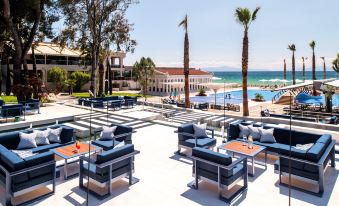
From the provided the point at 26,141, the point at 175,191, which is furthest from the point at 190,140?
the point at 26,141

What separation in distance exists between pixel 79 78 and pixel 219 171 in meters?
38.1

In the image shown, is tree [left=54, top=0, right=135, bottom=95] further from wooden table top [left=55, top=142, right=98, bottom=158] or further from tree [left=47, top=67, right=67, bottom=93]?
wooden table top [left=55, top=142, right=98, bottom=158]

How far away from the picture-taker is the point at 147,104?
21.6 meters

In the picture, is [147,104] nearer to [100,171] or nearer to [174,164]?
[174,164]

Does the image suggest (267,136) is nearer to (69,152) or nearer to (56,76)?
(69,152)

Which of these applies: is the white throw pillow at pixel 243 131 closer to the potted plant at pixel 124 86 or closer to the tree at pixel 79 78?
the tree at pixel 79 78

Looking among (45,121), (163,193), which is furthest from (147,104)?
(163,193)

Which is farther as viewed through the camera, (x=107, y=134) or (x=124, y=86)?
(x=124, y=86)

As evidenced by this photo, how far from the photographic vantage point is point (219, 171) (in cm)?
532

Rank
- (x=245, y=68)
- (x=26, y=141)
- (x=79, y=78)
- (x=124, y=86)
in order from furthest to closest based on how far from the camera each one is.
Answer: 1. (x=124, y=86)
2. (x=79, y=78)
3. (x=245, y=68)
4. (x=26, y=141)

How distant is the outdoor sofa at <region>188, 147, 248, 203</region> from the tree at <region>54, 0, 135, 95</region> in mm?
20316

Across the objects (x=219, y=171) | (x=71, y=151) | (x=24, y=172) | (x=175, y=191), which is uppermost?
(x=71, y=151)

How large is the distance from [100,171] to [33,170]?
136 cm

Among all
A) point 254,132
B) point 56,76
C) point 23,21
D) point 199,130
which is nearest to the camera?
point 254,132
